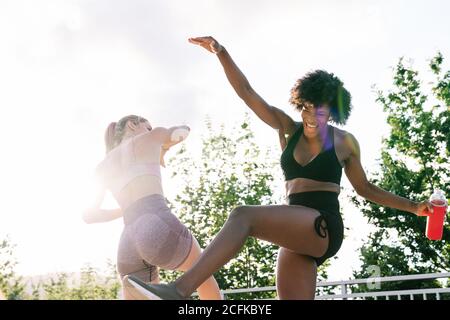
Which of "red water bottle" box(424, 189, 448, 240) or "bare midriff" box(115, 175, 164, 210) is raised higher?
"bare midriff" box(115, 175, 164, 210)

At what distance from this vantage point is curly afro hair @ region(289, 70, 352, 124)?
2.49 metres

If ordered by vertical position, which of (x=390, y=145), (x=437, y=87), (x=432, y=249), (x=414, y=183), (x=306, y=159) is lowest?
(x=306, y=159)

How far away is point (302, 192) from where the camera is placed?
92.0 inches

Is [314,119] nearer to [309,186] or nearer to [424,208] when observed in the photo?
[309,186]

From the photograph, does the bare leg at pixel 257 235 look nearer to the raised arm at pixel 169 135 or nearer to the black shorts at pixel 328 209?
the black shorts at pixel 328 209

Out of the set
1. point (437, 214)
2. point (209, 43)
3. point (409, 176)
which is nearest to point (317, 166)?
point (209, 43)

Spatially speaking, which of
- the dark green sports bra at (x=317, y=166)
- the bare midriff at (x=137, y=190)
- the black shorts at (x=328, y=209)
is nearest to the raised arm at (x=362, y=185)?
the dark green sports bra at (x=317, y=166)

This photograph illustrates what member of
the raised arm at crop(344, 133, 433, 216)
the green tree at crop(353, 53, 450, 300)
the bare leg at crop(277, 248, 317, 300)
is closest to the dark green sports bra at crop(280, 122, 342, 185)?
the raised arm at crop(344, 133, 433, 216)

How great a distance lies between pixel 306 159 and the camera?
2.36 meters

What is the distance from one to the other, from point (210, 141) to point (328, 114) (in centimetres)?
1647

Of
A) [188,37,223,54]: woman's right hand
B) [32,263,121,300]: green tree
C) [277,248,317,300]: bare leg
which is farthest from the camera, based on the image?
[32,263,121,300]: green tree

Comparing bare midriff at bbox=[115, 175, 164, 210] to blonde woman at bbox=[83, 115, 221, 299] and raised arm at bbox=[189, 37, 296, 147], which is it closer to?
blonde woman at bbox=[83, 115, 221, 299]

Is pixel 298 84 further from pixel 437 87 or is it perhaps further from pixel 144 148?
pixel 437 87
